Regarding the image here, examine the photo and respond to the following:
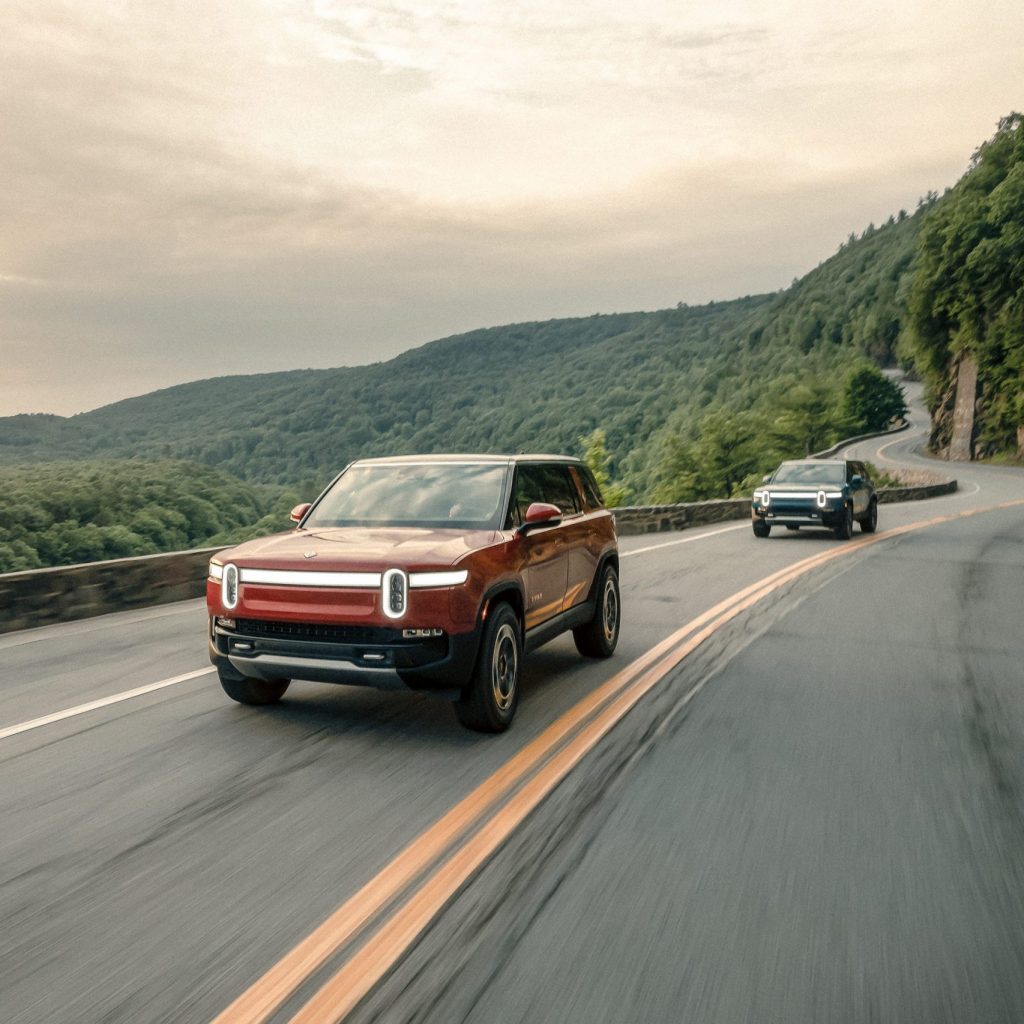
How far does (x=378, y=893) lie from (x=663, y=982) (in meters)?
1.12

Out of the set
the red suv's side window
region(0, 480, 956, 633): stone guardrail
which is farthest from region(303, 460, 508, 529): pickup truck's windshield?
region(0, 480, 956, 633): stone guardrail

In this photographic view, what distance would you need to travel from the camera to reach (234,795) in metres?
4.72

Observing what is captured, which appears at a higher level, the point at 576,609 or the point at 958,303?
the point at 958,303

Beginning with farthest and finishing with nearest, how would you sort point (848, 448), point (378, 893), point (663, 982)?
point (848, 448) < point (378, 893) < point (663, 982)

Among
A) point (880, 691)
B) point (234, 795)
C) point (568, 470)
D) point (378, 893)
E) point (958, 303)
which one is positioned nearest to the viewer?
point (378, 893)

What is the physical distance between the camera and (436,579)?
547cm

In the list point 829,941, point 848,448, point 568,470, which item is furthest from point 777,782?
point 848,448

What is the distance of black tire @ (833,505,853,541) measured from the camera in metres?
20.3

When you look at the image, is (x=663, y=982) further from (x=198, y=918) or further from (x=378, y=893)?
(x=198, y=918)

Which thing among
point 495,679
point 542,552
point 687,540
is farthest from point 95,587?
point 687,540

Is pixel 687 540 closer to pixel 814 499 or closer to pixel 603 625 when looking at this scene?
pixel 814 499

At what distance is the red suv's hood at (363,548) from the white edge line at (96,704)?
1.58m

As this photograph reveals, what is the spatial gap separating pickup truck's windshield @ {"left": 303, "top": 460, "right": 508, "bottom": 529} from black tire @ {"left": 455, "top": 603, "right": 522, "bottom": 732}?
2.37ft

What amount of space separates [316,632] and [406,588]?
0.57 m
